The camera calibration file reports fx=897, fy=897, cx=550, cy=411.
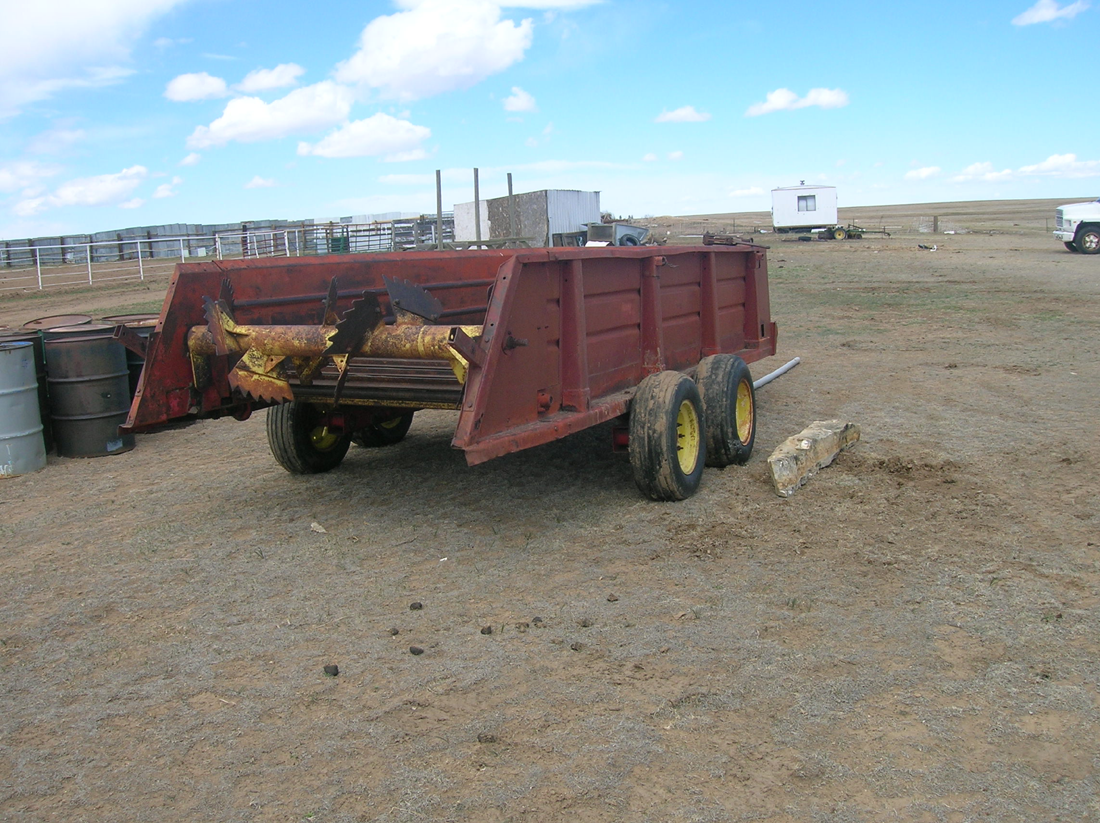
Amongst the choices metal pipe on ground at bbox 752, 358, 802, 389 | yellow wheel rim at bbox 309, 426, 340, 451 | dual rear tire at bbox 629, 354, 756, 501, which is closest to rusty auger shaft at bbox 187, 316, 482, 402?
yellow wheel rim at bbox 309, 426, 340, 451

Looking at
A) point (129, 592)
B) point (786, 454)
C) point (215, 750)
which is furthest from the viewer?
→ point (786, 454)

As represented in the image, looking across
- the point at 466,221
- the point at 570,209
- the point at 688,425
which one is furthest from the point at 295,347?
the point at 466,221

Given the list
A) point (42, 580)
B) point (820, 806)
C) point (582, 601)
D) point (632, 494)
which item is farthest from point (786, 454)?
point (42, 580)

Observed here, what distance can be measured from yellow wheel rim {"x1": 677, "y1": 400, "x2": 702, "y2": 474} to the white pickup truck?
25.3 m

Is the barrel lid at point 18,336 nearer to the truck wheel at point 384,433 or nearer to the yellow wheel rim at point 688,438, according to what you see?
the truck wheel at point 384,433

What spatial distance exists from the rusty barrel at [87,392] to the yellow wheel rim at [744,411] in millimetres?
5144

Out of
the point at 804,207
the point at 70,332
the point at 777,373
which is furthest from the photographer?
the point at 804,207

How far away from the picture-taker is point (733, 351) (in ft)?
24.7

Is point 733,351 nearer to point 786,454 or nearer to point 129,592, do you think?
point 786,454

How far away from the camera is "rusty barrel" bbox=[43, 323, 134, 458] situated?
7.43 metres

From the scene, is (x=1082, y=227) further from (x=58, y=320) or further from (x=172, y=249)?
(x=172, y=249)

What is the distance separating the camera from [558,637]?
13.0 ft

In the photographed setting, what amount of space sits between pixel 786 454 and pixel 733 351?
1820mm

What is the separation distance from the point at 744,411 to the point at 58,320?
7619 millimetres
